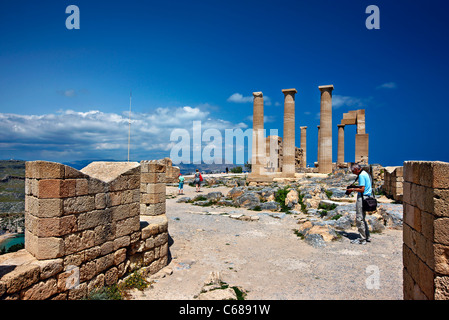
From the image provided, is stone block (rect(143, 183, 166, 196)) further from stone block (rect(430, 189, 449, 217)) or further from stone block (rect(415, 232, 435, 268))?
stone block (rect(430, 189, 449, 217))

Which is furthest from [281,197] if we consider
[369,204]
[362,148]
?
[362,148]

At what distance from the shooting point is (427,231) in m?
3.33

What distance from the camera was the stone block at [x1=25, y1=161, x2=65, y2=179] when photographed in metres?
4.10

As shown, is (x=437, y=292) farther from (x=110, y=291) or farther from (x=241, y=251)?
(x=241, y=251)

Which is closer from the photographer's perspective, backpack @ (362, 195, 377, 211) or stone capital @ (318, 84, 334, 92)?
backpack @ (362, 195, 377, 211)

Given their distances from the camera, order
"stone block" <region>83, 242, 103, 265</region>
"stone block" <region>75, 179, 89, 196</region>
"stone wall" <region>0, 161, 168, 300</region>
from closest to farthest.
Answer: "stone wall" <region>0, 161, 168, 300</region> → "stone block" <region>75, 179, 89, 196</region> → "stone block" <region>83, 242, 103, 265</region>

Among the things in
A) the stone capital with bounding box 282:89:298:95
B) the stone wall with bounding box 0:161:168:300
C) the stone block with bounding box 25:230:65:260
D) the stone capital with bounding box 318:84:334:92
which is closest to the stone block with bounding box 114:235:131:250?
the stone wall with bounding box 0:161:168:300

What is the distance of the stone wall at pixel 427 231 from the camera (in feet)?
10.1

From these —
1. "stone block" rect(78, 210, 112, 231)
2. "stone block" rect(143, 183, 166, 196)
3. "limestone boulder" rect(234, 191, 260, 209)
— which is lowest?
"limestone boulder" rect(234, 191, 260, 209)

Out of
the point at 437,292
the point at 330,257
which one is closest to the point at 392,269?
the point at 330,257

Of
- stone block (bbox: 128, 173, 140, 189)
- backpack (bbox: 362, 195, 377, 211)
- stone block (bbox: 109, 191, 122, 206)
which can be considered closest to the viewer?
stone block (bbox: 109, 191, 122, 206)

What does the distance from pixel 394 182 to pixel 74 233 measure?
1515 cm

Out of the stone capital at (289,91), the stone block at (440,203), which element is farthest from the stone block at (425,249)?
the stone capital at (289,91)
